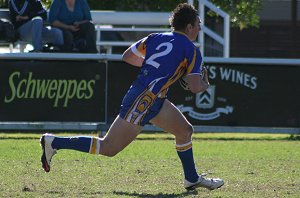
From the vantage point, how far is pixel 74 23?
16391 millimetres

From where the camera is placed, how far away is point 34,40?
1589 centimetres

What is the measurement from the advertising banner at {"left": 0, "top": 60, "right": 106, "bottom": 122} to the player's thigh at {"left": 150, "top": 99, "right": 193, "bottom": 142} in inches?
260

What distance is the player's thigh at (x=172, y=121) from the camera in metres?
8.70

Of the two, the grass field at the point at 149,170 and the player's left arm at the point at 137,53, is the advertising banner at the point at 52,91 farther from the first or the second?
the player's left arm at the point at 137,53

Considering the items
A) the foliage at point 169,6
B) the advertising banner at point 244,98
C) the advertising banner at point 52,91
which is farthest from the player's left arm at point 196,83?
the foliage at point 169,6

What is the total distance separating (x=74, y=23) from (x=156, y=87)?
807 centimetres

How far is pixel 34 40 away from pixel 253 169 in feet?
20.6

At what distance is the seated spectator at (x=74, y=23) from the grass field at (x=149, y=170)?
224 cm

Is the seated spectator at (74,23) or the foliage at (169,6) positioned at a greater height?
the seated spectator at (74,23)

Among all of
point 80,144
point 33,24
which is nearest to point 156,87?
point 80,144

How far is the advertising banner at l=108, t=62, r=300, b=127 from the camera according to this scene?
51.3ft

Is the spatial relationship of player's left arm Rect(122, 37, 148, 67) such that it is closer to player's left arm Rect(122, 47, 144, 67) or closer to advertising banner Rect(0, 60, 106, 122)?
player's left arm Rect(122, 47, 144, 67)

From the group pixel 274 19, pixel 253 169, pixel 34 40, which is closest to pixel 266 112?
pixel 34 40

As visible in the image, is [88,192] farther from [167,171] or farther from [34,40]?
[34,40]
